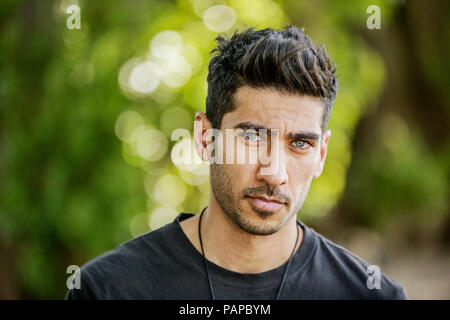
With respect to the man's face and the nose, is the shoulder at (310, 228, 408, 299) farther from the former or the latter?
the nose

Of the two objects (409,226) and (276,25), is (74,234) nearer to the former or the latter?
(276,25)

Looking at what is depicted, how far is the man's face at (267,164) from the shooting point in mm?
2211

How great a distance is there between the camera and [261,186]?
7.22 feet

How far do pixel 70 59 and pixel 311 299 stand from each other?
304cm

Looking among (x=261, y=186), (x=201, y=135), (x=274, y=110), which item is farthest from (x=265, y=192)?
(x=201, y=135)

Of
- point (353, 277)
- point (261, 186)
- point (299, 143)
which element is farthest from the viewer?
point (353, 277)

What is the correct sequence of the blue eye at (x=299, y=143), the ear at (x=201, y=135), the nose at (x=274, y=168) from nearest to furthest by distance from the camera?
1. the nose at (x=274, y=168)
2. the blue eye at (x=299, y=143)
3. the ear at (x=201, y=135)

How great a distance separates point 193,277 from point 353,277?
0.76 metres

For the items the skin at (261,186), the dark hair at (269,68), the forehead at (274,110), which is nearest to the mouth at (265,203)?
the skin at (261,186)

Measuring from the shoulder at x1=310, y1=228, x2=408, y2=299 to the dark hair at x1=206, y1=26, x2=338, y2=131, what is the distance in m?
0.63

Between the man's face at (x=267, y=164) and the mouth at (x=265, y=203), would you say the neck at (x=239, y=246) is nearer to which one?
the man's face at (x=267, y=164)

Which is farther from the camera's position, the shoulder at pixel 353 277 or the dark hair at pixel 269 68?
the shoulder at pixel 353 277

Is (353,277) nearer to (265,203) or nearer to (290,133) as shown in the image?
(265,203)

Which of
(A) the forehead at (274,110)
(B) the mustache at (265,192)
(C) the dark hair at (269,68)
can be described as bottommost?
(B) the mustache at (265,192)
